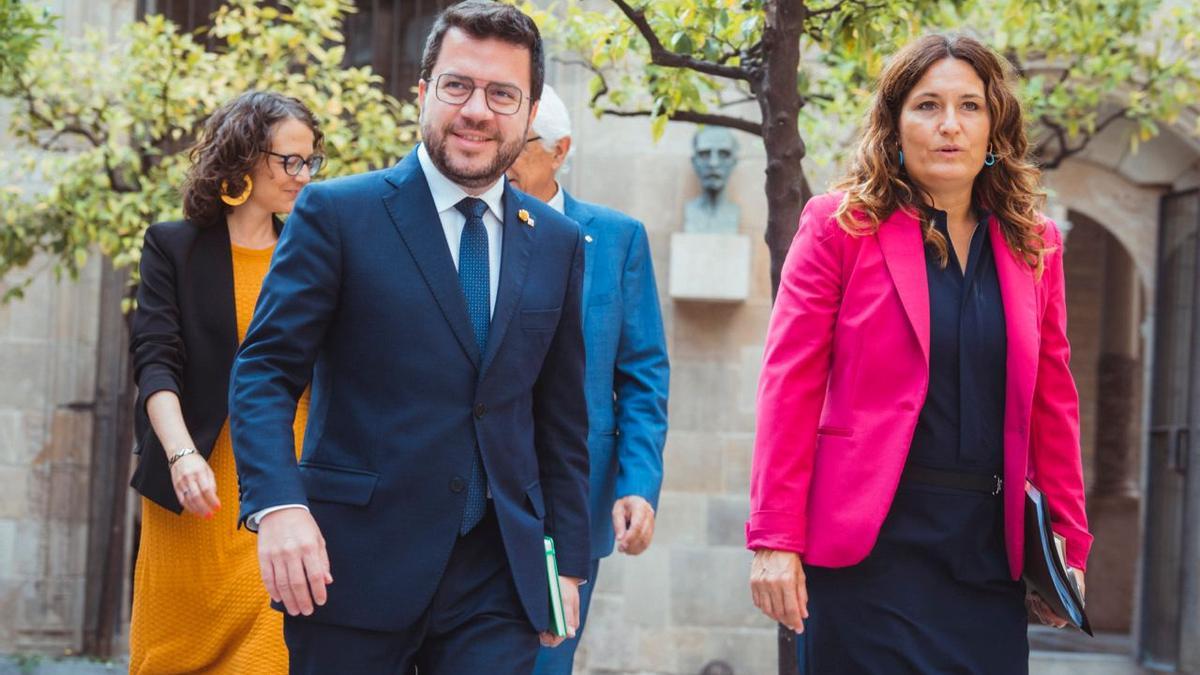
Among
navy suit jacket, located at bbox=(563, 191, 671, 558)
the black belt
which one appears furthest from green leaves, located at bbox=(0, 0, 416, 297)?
the black belt

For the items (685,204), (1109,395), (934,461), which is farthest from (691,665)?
(1109,395)

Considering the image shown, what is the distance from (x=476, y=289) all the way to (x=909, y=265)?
3.11 feet

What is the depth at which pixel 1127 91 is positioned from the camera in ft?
32.9

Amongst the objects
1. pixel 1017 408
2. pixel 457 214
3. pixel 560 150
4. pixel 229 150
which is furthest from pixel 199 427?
pixel 1017 408

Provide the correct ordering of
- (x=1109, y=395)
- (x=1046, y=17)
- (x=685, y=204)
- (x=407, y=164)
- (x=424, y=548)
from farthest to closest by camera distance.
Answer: (x=1109, y=395), (x=685, y=204), (x=1046, y=17), (x=407, y=164), (x=424, y=548)

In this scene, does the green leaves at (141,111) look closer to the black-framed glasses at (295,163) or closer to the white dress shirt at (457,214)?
the black-framed glasses at (295,163)

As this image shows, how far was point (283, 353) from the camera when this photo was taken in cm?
323

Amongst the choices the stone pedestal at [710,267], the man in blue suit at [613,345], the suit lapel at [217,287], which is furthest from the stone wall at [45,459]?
the man in blue suit at [613,345]

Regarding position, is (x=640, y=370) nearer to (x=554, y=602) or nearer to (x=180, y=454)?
(x=180, y=454)

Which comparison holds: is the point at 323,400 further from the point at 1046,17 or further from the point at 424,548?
the point at 1046,17

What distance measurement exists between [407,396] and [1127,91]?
777 cm

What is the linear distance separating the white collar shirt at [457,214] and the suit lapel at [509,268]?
0.02 meters

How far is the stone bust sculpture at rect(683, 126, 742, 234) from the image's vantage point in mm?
9727

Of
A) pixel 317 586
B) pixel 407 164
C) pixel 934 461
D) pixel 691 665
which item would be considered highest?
pixel 407 164
